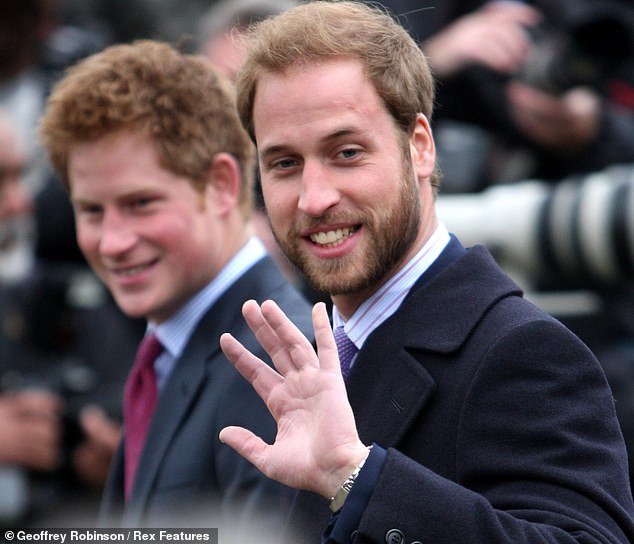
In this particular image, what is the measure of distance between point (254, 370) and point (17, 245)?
11.9 ft

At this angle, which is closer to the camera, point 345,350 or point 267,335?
point 267,335

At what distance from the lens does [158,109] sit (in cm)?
327

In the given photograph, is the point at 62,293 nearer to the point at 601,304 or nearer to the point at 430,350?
the point at 601,304

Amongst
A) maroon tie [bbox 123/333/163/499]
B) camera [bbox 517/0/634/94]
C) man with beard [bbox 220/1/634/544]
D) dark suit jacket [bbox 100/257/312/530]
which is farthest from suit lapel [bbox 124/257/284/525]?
camera [bbox 517/0/634/94]

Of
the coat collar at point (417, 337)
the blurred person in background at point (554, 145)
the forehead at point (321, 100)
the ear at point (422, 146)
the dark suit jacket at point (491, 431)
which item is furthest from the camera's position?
the blurred person in background at point (554, 145)

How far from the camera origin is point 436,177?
8.17 ft

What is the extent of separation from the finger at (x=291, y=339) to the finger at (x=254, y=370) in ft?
0.17

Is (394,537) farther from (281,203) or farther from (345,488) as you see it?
(281,203)

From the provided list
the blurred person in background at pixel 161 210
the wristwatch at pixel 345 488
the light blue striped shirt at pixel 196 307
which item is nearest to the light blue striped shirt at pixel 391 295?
the wristwatch at pixel 345 488

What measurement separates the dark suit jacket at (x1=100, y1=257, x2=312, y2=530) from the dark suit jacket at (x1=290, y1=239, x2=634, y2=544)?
601 mm

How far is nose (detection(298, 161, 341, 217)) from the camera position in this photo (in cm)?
218

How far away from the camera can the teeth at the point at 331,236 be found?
221 cm

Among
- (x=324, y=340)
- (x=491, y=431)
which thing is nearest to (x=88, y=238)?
(x=324, y=340)

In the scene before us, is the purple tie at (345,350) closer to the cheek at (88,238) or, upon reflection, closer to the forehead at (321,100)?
the forehead at (321,100)
